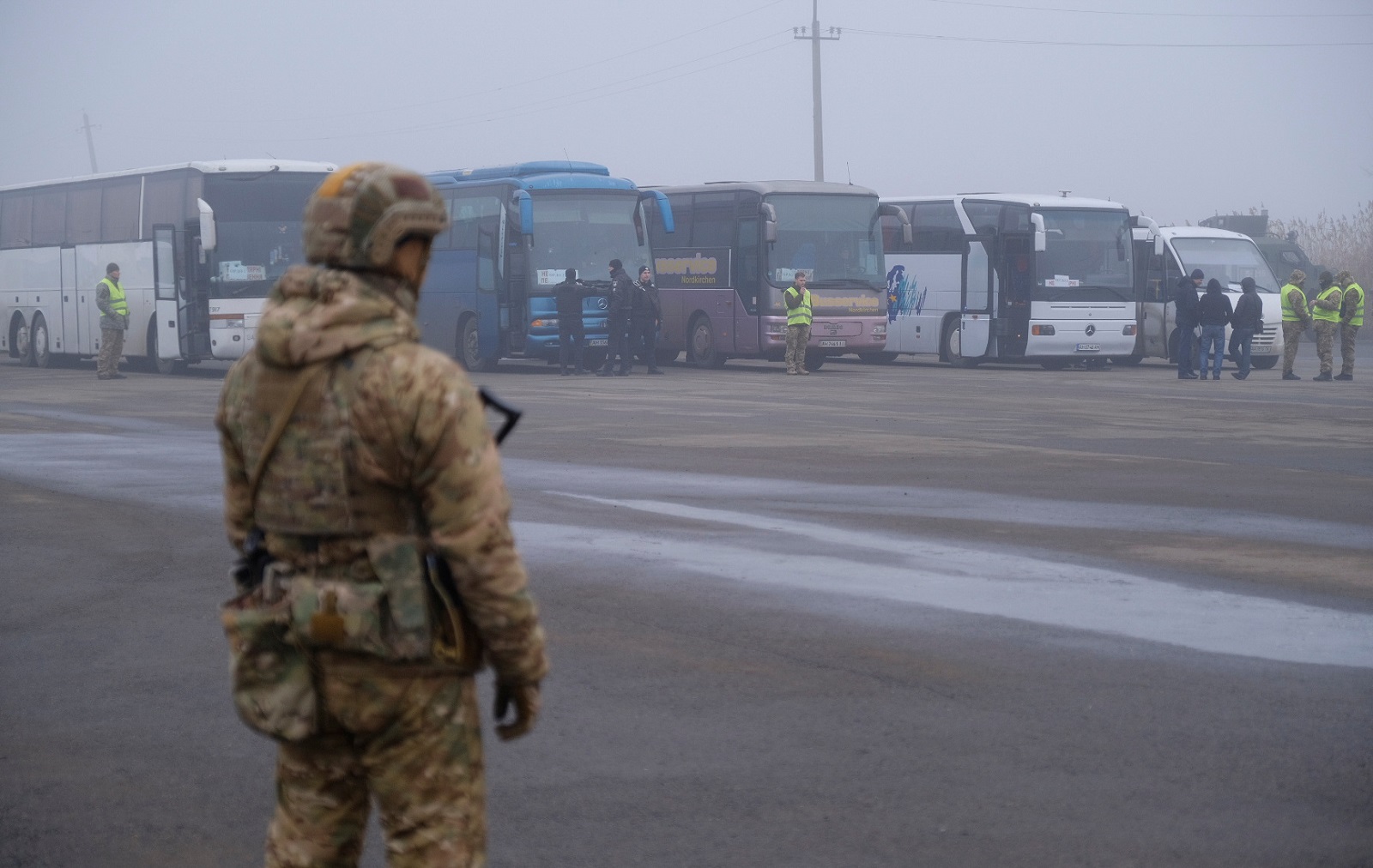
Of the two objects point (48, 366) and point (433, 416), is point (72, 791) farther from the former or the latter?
point (48, 366)

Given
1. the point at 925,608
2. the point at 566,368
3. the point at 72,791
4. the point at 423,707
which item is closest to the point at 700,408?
the point at 566,368

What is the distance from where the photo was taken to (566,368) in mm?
30094

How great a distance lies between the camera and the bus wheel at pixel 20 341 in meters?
36.6

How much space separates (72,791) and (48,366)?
32.7m

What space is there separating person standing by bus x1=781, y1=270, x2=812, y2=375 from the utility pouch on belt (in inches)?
1047

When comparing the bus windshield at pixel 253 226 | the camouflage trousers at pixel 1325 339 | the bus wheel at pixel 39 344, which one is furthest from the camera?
the bus wheel at pixel 39 344

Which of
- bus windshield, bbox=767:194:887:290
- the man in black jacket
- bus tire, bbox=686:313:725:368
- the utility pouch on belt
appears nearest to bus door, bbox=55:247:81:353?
bus tire, bbox=686:313:725:368

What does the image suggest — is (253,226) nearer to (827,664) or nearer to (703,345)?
(703,345)

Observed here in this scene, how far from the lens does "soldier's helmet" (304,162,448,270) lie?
10.6 ft

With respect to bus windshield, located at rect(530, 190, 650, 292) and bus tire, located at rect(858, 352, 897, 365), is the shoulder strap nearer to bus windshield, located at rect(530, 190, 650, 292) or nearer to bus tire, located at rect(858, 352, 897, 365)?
bus windshield, located at rect(530, 190, 650, 292)

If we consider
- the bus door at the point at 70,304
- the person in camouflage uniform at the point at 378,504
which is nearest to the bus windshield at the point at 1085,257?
the bus door at the point at 70,304

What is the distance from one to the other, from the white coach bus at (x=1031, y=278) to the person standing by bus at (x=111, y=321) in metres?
15.4

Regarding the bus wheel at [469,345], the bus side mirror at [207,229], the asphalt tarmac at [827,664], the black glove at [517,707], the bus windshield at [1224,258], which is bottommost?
the asphalt tarmac at [827,664]

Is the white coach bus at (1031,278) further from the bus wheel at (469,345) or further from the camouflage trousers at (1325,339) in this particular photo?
the bus wheel at (469,345)
